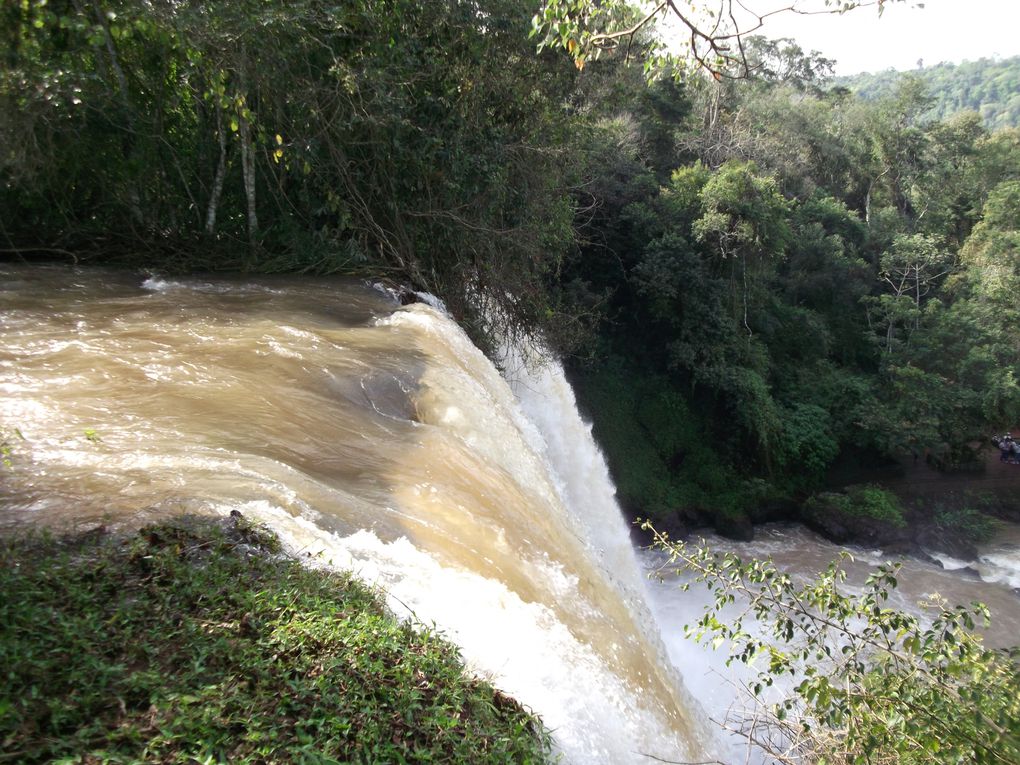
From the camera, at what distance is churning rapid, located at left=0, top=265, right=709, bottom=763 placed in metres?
3.56

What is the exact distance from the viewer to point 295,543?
360cm

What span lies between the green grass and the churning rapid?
0.80 ft

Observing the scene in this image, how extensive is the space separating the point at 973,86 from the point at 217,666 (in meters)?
133

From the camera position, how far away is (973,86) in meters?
107

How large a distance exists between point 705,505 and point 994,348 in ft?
27.3

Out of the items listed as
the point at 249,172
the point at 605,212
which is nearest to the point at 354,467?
the point at 249,172

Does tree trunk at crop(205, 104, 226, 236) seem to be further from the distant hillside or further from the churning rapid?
the distant hillside

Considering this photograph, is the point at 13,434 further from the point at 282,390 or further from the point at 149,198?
the point at 149,198

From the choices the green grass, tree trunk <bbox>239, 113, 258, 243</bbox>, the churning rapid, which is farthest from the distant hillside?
the green grass

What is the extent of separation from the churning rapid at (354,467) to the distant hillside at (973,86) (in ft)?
307

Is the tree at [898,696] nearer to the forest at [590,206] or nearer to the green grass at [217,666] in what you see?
the green grass at [217,666]

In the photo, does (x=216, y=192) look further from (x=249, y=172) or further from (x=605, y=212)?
(x=605, y=212)

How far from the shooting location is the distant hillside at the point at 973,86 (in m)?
88.4

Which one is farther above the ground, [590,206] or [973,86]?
[973,86]
